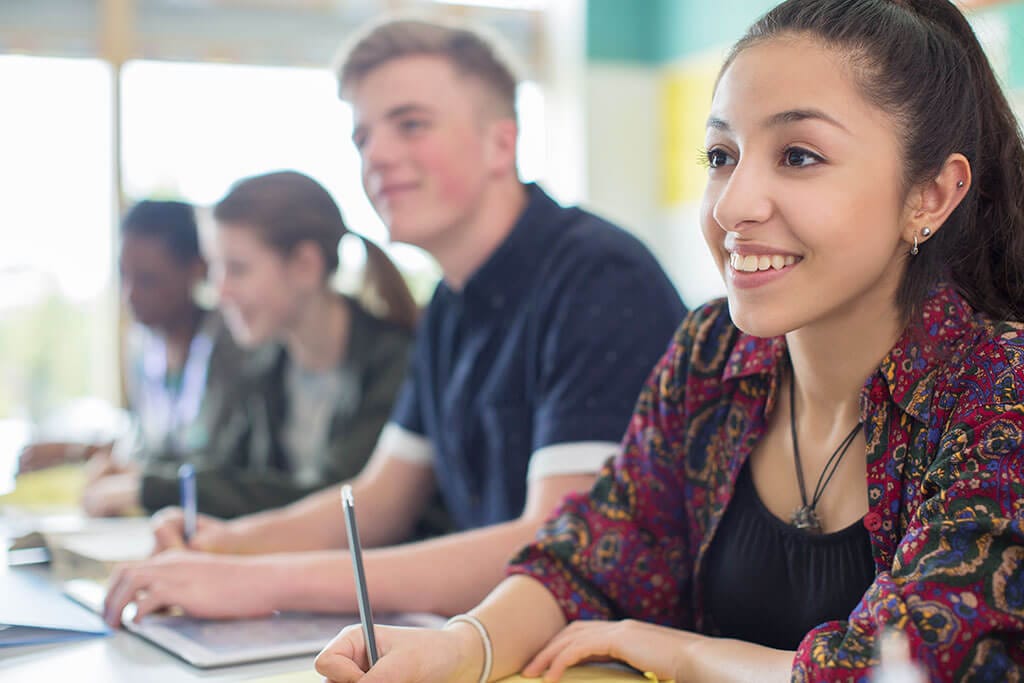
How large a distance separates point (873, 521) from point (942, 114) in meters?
0.33

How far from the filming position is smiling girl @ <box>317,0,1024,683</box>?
2.70 feet

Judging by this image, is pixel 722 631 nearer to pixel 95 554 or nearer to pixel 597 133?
pixel 95 554

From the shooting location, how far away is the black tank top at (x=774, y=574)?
949 mm

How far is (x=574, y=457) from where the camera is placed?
1355mm

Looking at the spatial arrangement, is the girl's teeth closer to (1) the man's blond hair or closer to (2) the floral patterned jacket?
(2) the floral patterned jacket

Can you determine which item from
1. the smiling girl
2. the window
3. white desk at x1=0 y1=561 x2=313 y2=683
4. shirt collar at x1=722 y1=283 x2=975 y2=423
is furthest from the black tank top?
the window

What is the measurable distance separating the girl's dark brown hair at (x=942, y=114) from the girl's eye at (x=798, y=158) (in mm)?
67

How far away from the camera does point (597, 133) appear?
6.16 m

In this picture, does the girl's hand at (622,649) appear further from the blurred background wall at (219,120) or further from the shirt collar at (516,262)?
the blurred background wall at (219,120)

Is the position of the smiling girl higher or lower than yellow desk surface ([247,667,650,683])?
higher

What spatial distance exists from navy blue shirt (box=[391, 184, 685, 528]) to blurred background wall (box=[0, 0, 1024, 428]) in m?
3.15

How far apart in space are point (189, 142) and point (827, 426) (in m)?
4.79

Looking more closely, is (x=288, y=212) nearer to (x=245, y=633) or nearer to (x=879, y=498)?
(x=245, y=633)

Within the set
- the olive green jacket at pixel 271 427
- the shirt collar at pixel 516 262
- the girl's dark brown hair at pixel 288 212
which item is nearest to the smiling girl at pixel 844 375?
the shirt collar at pixel 516 262
